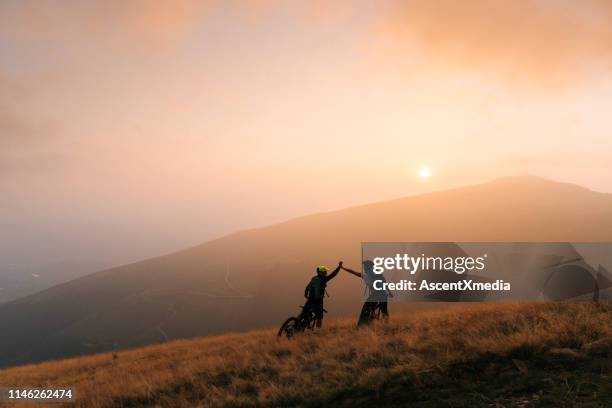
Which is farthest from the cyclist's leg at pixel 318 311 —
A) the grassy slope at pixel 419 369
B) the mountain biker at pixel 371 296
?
the mountain biker at pixel 371 296

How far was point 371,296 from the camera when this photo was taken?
1572 centimetres

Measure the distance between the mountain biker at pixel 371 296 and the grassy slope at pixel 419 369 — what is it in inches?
37.7

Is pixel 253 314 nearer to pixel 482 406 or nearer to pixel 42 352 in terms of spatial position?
pixel 42 352

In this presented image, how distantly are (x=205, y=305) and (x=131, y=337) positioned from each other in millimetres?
32381

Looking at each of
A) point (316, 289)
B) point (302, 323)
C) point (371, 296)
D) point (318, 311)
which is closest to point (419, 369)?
point (371, 296)

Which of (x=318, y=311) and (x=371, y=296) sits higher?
(x=371, y=296)

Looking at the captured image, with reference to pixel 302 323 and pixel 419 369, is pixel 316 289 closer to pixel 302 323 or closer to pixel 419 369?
pixel 302 323

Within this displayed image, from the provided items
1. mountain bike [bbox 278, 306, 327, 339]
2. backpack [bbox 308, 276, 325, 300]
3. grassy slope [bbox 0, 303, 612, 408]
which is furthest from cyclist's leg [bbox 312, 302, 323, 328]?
grassy slope [bbox 0, 303, 612, 408]

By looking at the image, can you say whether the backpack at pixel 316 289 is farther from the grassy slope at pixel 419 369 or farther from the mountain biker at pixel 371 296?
the grassy slope at pixel 419 369

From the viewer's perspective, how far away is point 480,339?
33.9ft

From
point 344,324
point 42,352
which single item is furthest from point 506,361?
point 42,352

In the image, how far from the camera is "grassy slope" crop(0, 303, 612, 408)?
7656mm

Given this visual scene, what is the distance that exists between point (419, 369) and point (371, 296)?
6533 millimetres

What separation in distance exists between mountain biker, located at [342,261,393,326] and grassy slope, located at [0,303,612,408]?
37.7 inches
